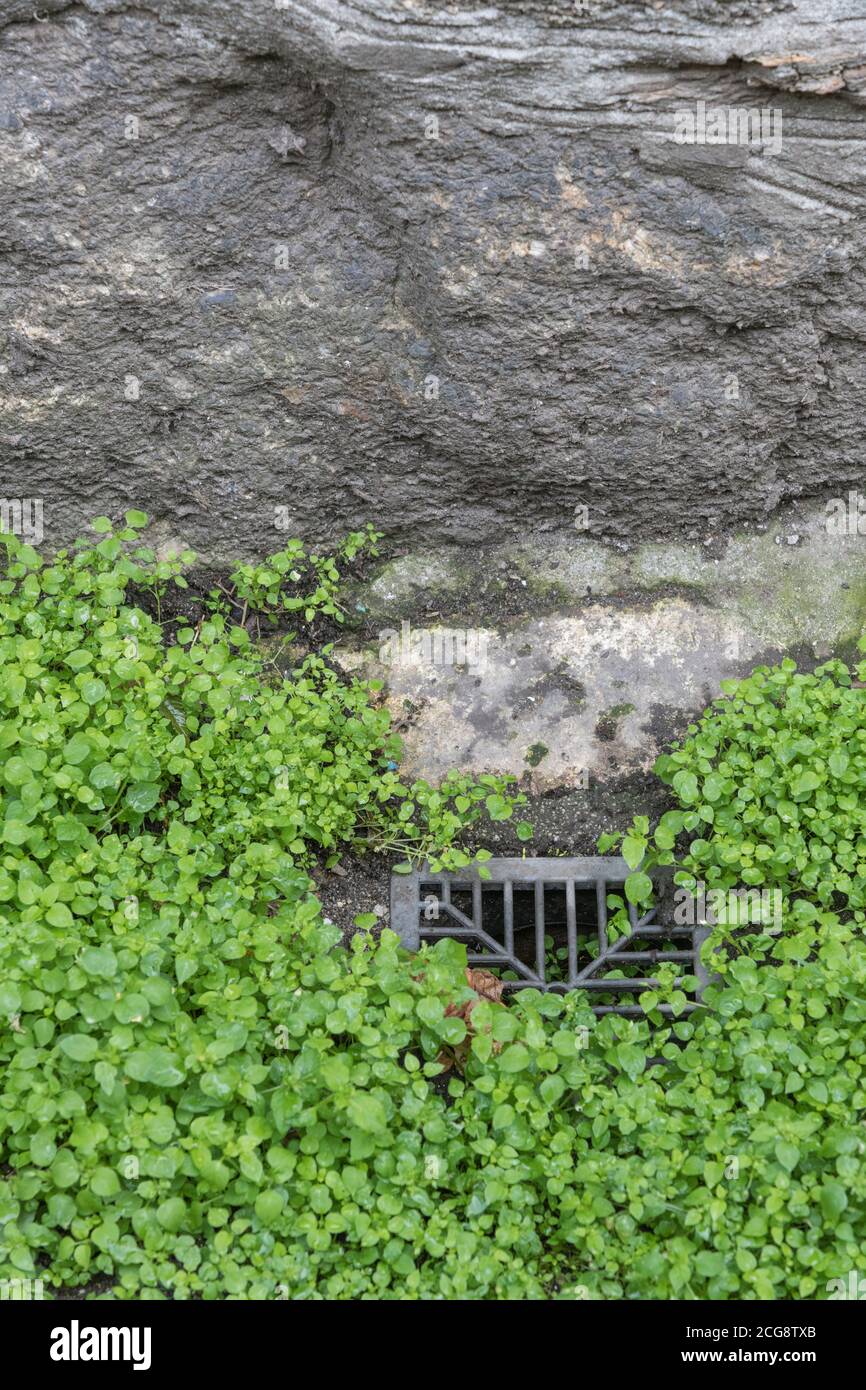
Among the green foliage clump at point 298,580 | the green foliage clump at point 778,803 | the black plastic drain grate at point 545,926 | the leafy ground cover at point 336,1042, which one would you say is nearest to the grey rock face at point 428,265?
the green foliage clump at point 298,580

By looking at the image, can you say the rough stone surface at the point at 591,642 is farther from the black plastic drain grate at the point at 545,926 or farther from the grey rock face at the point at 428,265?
the black plastic drain grate at the point at 545,926

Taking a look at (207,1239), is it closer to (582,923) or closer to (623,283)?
(582,923)

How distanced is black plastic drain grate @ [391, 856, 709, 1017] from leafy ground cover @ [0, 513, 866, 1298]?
0.16 metres

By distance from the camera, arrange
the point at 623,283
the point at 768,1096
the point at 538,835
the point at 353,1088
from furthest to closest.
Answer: the point at 538,835, the point at 623,283, the point at 768,1096, the point at 353,1088

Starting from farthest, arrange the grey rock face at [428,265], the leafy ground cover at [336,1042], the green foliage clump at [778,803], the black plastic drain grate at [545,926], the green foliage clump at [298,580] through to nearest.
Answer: the green foliage clump at [298,580], the black plastic drain grate at [545,926], the green foliage clump at [778,803], the grey rock face at [428,265], the leafy ground cover at [336,1042]

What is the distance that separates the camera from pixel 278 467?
4266 mm

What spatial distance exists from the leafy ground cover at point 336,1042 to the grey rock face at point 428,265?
0.67 m

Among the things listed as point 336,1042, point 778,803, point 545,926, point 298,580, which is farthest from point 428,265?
point 336,1042

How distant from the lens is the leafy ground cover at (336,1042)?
3.01 metres

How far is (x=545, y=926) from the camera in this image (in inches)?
166

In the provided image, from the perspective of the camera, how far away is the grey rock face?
3.22 meters

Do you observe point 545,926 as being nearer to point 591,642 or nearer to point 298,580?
point 591,642

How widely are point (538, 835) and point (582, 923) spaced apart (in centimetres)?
36
